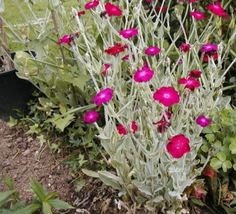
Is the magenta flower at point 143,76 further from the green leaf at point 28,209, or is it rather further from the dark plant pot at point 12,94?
the dark plant pot at point 12,94

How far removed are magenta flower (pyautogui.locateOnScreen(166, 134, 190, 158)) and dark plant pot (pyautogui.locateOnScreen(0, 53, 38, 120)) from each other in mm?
1378

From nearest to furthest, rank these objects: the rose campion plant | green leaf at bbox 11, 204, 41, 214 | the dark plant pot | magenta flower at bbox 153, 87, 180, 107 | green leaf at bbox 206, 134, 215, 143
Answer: magenta flower at bbox 153, 87, 180, 107 → the rose campion plant → green leaf at bbox 11, 204, 41, 214 → green leaf at bbox 206, 134, 215, 143 → the dark plant pot

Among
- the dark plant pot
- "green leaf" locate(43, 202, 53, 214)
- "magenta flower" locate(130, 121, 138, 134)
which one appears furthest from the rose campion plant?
the dark plant pot

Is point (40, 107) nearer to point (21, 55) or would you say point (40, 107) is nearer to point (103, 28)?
point (21, 55)

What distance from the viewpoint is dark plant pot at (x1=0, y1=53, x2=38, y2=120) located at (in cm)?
239

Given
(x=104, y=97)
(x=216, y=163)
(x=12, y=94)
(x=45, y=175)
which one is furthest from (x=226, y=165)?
(x=12, y=94)

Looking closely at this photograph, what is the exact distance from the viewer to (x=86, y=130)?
2158mm

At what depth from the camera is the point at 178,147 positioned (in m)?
1.22

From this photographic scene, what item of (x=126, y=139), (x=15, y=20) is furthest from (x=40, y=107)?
(x=15, y=20)

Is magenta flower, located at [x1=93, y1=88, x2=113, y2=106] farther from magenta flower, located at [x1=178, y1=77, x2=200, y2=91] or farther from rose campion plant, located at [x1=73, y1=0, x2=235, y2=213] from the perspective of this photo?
magenta flower, located at [x1=178, y1=77, x2=200, y2=91]

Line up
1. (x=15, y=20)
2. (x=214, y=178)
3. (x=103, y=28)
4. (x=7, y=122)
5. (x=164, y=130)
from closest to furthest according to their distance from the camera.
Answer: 1. (x=164, y=130)
2. (x=214, y=178)
3. (x=103, y=28)
4. (x=7, y=122)
5. (x=15, y=20)

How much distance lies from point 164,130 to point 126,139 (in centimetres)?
Result: 35

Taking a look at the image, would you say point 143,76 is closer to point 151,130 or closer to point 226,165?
point 151,130

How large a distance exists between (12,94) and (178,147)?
142 cm
